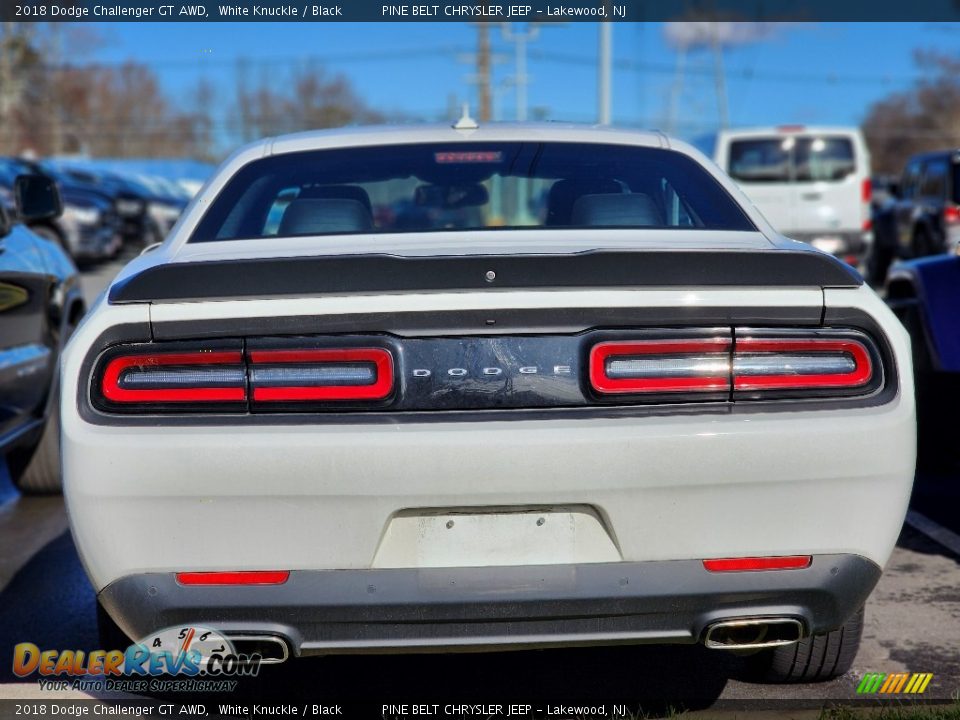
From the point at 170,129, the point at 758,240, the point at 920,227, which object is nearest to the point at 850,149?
the point at 920,227

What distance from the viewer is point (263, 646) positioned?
2.79 meters

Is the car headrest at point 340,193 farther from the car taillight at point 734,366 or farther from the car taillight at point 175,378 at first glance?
the car taillight at point 734,366

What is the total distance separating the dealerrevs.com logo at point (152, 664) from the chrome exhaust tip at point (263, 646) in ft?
0.05

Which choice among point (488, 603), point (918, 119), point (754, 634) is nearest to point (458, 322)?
point (488, 603)

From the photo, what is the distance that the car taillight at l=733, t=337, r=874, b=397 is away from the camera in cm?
278

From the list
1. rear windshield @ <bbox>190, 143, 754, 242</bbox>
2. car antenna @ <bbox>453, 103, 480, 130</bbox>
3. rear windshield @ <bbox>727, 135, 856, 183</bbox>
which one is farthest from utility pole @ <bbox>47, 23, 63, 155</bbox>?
rear windshield @ <bbox>190, 143, 754, 242</bbox>

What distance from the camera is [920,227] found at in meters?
16.5

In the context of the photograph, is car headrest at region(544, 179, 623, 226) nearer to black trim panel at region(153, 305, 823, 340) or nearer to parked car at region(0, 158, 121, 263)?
black trim panel at region(153, 305, 823, 340)

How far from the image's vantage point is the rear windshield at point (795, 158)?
16.9 metres

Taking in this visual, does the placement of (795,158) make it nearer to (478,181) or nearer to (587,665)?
(478,181)

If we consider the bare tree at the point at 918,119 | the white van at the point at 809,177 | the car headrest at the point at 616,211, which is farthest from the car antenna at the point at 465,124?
the bare tree at the point at 918,119

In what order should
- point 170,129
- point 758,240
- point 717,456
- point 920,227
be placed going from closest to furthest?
point 717,456 < point 758,240 < point 920,227 < point 170,129

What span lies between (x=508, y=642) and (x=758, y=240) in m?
1.33

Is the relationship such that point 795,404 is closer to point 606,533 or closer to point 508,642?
point 606,533
